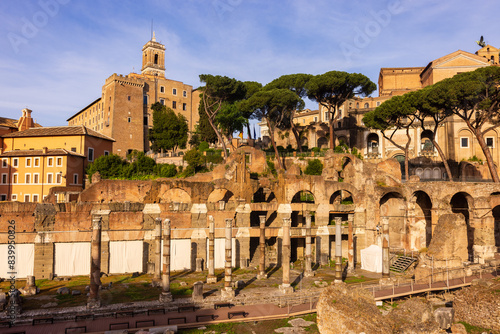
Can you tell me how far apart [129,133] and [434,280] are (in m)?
43.7

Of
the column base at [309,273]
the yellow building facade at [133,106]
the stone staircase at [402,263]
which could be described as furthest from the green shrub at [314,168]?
the yellow building facade at [133,106]

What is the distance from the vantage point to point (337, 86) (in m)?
41.1

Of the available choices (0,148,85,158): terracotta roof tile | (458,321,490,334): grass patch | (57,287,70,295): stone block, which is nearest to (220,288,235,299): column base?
(57,287,70,295): stone block

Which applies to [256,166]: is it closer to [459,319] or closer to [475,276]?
[475,276]

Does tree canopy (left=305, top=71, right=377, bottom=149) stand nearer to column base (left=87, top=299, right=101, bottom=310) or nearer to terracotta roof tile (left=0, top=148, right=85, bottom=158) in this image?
terracotta roof tile (left=0, top=148, right=85, bottom=158)

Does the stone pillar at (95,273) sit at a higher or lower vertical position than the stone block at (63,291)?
higher

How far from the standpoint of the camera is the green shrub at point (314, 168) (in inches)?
1569

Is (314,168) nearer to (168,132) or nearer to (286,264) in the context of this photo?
(168,132)

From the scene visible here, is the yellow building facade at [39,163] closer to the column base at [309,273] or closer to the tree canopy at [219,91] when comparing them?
the tree canopy at [219,91]

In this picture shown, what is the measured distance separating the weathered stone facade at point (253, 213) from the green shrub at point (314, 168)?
6.59 meters

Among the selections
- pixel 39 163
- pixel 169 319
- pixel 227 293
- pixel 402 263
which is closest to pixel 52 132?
pixel 39 163

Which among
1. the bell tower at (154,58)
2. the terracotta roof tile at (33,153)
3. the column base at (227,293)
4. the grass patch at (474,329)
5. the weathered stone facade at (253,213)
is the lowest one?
the grass patch at (474,329)

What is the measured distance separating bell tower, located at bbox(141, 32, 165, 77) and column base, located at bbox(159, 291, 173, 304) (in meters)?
55.5

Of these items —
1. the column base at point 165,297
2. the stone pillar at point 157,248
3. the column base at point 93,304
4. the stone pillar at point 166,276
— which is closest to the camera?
the column base at point 93,304
